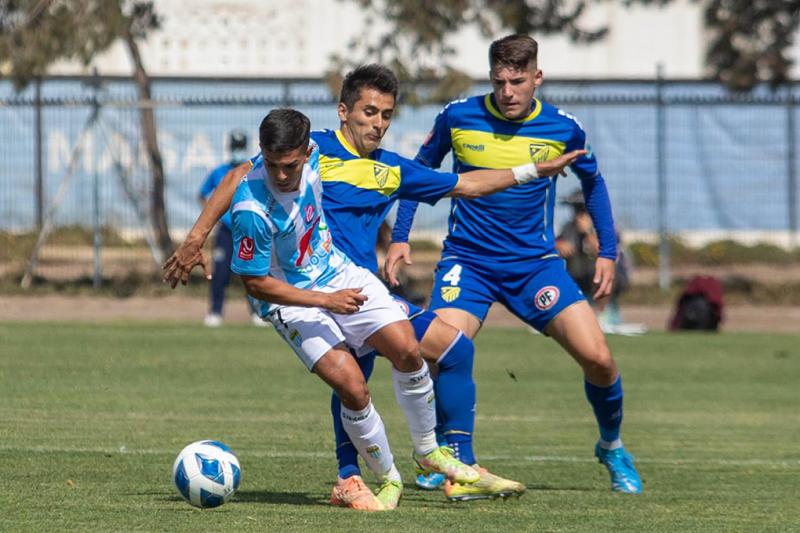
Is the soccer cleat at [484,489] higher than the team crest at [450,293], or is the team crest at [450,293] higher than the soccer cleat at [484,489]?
the team crest at [450,293]

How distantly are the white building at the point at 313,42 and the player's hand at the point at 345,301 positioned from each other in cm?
2899

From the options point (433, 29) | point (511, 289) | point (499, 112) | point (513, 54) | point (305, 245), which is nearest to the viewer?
point (305, 245)

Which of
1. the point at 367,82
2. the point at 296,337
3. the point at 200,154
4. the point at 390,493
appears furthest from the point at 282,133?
the point at 200,154

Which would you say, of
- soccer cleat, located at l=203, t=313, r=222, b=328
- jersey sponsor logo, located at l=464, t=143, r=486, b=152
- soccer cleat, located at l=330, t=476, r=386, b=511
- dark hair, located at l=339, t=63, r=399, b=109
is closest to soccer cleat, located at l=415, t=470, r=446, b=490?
soccer cleat, located at l=330, t=476, r=386, b=511

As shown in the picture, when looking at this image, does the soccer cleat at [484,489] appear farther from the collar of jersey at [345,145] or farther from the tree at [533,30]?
the tree at [533,30]

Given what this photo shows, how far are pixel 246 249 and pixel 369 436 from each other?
107cm

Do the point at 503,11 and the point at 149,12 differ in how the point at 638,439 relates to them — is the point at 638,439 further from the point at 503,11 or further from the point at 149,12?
the point at 149,12

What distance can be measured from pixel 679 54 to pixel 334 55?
52.1 feet

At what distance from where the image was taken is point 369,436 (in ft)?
23.7

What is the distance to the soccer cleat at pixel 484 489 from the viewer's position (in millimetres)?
7387

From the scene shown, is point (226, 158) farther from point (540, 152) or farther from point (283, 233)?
point (283, 233)

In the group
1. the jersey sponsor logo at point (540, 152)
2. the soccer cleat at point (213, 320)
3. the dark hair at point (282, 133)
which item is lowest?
the soccer cleat at point (213, 320)

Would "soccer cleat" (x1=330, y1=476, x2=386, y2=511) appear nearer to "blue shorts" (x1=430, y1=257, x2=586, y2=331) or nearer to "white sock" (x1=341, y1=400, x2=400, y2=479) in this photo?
"white sock" (x1=341, y1=400, x2=400, y2=479)

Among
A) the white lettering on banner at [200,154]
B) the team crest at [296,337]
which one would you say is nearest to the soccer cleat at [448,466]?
the team crest at [296,337]
